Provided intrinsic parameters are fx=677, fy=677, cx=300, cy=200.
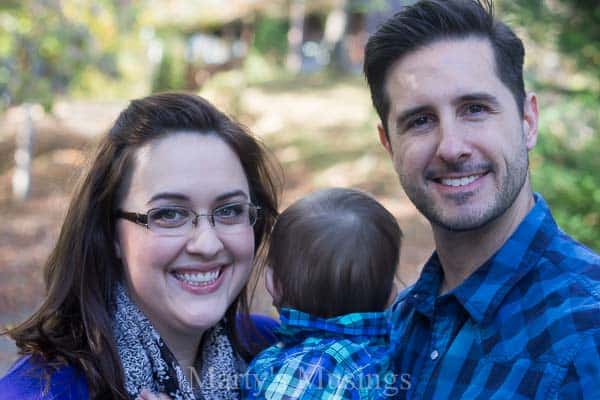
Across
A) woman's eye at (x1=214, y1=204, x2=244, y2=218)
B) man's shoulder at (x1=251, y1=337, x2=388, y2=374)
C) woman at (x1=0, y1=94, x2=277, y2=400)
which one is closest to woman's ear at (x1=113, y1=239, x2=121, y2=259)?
woman at (x1=0, y1=94, x2=277, y2=400)

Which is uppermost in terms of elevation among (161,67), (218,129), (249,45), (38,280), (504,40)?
(249,45)

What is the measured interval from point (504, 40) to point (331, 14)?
1020 inches

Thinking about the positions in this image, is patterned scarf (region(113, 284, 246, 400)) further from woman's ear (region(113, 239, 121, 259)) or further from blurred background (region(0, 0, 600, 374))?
blurred background (region(0, 0, 600, 374))

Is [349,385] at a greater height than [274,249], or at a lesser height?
lesser

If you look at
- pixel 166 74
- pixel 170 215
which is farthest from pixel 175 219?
pixel 166 74

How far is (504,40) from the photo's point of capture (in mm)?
2641

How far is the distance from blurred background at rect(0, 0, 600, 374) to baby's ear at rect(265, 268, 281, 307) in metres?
0.87

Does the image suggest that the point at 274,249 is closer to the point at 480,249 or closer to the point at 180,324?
the point at 180,324

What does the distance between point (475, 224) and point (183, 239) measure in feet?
3.43

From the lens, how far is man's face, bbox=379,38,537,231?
7.97 ft

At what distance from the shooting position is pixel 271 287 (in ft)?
9.26

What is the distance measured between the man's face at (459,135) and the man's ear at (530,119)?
0.10 feet

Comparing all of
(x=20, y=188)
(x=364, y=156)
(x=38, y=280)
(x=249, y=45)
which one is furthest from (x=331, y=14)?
(x=38, y=280)

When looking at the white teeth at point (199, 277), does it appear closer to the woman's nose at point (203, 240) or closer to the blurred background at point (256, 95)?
the woman's nose at point (203, 240)
